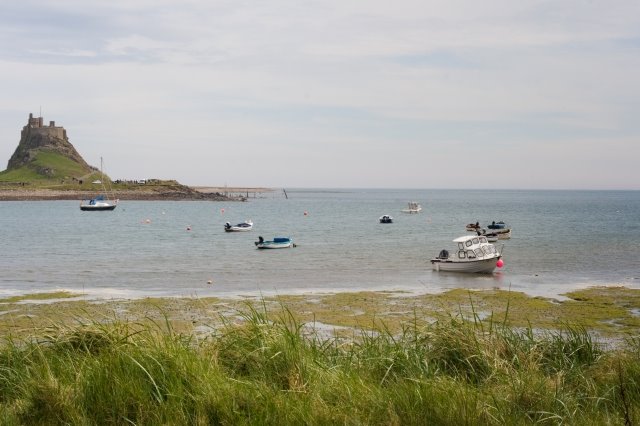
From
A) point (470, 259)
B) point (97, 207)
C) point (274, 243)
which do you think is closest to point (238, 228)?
point (274, 243)

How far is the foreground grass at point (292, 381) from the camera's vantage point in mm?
6270

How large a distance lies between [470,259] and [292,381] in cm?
3185

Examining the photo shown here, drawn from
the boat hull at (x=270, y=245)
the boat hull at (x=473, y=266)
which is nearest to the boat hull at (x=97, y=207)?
the boat hull at (x=270, y=245)

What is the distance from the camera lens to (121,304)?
24406 millimetres

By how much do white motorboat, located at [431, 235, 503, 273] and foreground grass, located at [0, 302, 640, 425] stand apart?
1129 inches

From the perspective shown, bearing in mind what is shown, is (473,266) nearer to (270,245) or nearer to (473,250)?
(473,250)

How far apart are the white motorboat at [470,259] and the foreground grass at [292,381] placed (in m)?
28.7

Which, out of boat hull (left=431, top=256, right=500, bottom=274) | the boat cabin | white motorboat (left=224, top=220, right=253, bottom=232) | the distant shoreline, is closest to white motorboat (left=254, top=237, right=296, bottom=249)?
the boat cabin

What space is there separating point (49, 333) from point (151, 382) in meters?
2.75

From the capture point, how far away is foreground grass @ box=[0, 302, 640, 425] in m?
6.27

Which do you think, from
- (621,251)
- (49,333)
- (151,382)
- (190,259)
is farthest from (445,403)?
(621,251)

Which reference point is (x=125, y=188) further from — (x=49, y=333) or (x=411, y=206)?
(x=49, y=333)

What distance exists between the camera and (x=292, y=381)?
7.07 metres

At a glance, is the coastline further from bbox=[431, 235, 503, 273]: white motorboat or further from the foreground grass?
the foreground grass
